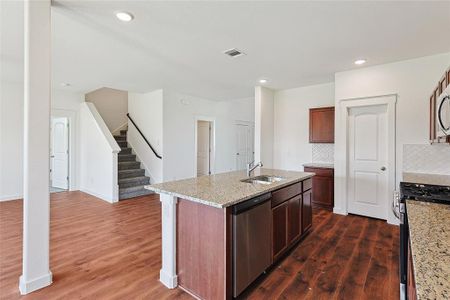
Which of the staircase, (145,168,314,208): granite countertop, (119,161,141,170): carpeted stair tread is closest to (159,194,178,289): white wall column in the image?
(145,168,314,208): granite countertop

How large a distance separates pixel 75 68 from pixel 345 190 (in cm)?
514

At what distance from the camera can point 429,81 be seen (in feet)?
11.0

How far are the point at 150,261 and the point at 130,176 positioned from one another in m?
3.66

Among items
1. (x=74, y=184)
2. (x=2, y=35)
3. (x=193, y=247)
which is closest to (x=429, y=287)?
(x=193, y=247)

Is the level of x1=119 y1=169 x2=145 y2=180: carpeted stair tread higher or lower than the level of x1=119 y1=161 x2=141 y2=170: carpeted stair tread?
lower

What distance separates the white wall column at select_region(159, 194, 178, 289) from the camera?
6.91 feet

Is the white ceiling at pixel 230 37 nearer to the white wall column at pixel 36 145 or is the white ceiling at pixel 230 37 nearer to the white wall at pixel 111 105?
the white wall column at pixel 36 145

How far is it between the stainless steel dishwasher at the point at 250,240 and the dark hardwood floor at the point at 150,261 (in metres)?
0.19

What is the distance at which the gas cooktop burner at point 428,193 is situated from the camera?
187 cm

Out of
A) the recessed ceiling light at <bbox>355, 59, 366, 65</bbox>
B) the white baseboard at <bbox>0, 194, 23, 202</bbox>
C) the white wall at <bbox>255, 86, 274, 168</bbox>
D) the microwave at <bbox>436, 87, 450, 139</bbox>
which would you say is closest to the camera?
the microwave at <bbox>436, 87, 450, 139</bbox>

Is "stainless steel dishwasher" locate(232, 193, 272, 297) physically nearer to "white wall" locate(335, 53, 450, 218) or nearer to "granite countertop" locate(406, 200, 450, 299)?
"granite countertop" locate(406, 200, 450, 299)

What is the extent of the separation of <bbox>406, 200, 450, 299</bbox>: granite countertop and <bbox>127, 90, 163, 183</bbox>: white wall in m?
5.04

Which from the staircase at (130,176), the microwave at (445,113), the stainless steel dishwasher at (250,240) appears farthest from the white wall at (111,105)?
the microwave at (445,113)

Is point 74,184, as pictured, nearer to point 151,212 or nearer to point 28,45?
point 151,212
